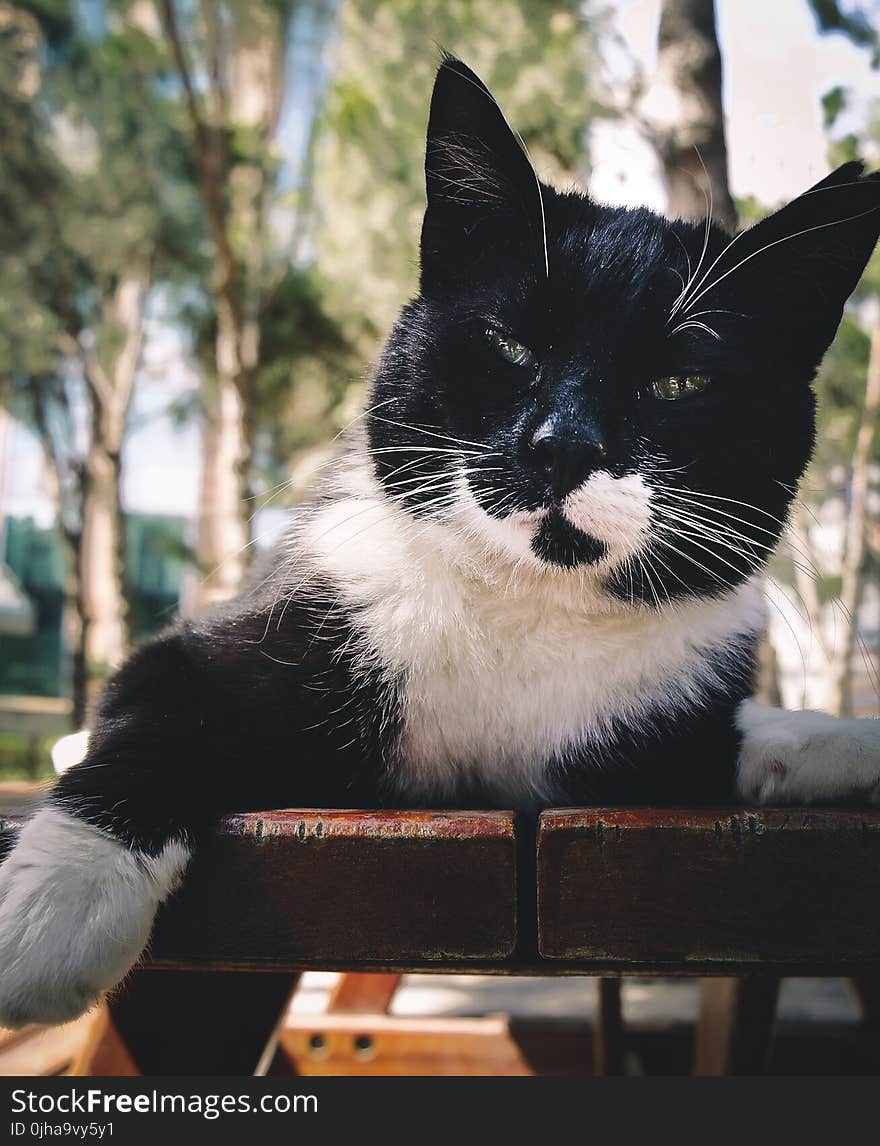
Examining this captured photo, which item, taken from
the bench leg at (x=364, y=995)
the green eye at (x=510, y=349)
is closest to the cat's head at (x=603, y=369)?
the green eye at (x=510, y=349)

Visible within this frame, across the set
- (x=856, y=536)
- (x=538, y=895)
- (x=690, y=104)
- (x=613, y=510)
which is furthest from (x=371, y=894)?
(x=856, y=536)

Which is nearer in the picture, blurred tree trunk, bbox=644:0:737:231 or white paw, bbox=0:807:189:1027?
white paw, bbox=0:807:189:1027

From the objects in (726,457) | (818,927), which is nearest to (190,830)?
(818,927)

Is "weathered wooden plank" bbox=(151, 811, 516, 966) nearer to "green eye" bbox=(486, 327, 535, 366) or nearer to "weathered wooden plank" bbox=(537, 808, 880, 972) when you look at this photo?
"weathered wooden plank" bbox=(537, 808, 880, 972)

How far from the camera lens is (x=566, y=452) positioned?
1120 mm

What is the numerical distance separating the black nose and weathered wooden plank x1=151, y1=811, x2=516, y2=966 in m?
0.42

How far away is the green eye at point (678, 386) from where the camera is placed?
1.24 metres

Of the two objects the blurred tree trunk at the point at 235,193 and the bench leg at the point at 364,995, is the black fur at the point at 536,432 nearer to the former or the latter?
the bench leg at the point at 364,995

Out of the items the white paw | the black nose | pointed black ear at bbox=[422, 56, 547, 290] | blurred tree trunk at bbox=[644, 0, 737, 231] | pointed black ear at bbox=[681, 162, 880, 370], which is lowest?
the white paw

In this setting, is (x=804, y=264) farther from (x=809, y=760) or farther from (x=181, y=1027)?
(x=181, y=1027)

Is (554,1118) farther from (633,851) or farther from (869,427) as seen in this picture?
(869,427)

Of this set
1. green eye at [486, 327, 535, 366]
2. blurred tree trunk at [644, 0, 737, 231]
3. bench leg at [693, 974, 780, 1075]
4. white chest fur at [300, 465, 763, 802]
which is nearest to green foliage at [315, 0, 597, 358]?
blurred tree trunk at [644, 0, 737, 231]

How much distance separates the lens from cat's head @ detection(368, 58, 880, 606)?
3.87ft

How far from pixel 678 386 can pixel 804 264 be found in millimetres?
296
